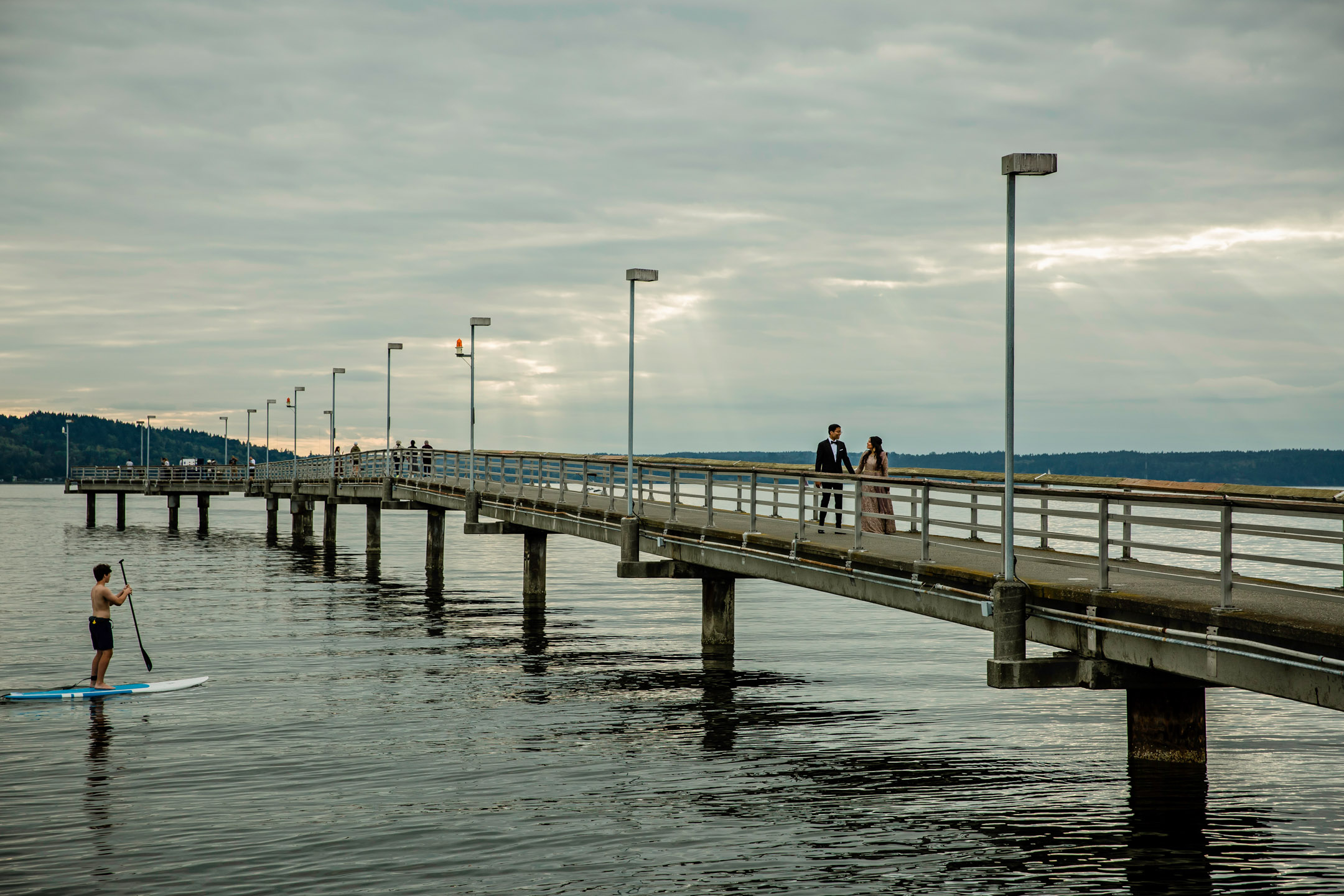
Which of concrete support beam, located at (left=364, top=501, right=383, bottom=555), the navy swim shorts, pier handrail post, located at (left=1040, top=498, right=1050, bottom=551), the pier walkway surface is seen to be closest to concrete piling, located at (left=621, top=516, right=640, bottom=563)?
the pier walkway surface

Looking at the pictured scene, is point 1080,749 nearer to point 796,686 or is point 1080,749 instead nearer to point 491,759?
point 796,686

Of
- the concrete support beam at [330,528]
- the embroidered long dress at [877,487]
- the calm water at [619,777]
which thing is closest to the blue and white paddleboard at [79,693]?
the calm water at [619,777]

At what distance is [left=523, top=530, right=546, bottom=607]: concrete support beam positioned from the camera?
3816 centimetres

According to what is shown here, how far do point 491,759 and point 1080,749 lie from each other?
881cm

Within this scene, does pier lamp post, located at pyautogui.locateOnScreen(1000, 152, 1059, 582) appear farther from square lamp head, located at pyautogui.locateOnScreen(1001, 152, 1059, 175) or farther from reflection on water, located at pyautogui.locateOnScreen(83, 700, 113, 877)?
reflection on water, located at pyautogui.locateOnScreen(83, 700, 113, 877)

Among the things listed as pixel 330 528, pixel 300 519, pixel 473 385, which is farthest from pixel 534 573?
pixel 300 519

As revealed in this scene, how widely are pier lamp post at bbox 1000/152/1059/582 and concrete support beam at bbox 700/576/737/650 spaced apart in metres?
14.1

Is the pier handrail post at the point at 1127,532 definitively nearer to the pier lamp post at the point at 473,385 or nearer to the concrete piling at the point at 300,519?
the pier lamp post at the point at 473,385

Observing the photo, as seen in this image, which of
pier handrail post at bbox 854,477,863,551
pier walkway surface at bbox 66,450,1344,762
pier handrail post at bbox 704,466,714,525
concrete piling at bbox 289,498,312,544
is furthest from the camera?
concrete piling at bbox 289,498,312,544

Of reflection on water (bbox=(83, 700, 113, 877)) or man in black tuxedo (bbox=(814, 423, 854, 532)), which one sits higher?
man in black tuxedo (bbox=(814, 423, 854, 532))

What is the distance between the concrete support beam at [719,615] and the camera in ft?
91.3

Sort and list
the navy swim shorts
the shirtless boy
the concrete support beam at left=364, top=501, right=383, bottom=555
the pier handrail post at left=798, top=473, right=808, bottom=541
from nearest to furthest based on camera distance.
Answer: the pier handrail post at left=798, top=473, right=808, bottom=541 < the shirtless boy < the navy swim shorts < the concrete support beam at left=364, top=501, right=383, bottom=555

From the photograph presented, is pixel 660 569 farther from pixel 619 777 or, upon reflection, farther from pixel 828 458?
pixel 619 777

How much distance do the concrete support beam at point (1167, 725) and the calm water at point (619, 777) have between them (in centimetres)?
30
